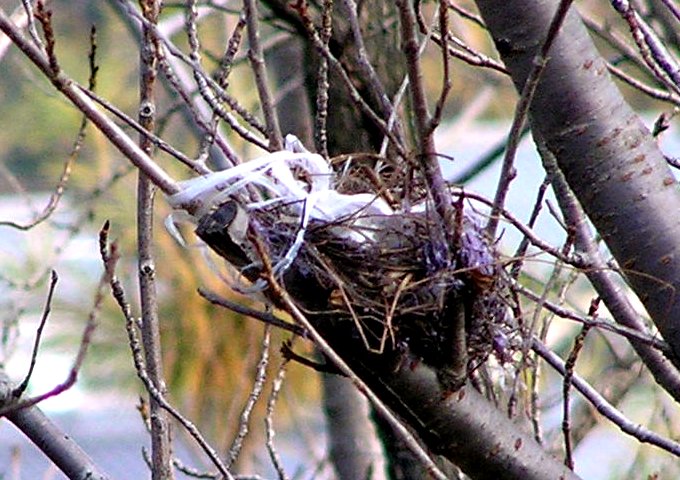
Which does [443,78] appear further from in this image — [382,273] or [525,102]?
[382,273]

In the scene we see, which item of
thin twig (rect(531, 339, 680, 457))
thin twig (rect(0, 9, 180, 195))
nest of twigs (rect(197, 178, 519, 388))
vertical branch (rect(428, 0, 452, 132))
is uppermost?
thin twig (rect(0, 9, 180, 195))

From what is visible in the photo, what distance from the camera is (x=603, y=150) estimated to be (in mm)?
1709

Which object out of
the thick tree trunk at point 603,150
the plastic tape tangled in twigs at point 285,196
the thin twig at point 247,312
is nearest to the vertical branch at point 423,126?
the plastic tape tangled in twigs at point 285,196

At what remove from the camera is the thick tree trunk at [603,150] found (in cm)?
167

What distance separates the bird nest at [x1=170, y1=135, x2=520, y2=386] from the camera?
146 centimetres

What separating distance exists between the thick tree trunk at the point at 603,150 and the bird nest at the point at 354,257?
0.84 feet

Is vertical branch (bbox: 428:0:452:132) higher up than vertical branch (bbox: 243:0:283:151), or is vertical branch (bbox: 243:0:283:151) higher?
vertical branch (bbox: 243:0:283:151)

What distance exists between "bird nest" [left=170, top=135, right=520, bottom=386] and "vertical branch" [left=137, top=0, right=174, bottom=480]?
316 mm

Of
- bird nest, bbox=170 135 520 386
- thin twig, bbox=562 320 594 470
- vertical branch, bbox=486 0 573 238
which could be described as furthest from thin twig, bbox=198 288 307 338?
thin twig, bbox=562 320 594 470

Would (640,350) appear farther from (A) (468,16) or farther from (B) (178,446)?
(B) (178,446)

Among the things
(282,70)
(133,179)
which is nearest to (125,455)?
(133,179)

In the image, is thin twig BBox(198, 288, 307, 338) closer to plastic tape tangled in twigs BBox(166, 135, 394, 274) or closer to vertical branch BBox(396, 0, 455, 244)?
plastic tape tangled in twigs BBox(166, 135, 394, 274)

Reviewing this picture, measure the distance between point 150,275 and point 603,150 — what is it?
0.70 m

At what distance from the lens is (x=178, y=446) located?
921 centimetres
